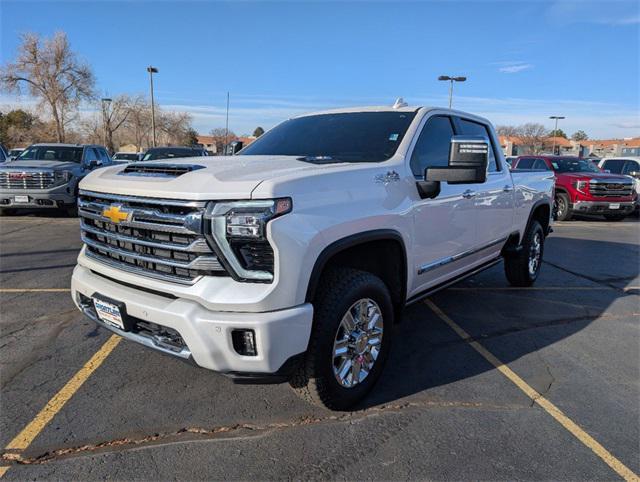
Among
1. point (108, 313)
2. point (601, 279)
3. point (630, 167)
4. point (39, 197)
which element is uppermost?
point (630, 167)

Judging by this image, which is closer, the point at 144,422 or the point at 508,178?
the point at 144,422

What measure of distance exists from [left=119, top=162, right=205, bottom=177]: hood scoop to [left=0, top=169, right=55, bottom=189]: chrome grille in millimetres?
8995

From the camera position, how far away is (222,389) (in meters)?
3.25

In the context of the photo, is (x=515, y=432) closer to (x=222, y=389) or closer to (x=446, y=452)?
(x=446, y=452)

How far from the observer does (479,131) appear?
5012mm

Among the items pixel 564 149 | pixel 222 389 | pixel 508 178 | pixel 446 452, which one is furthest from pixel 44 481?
pixel 564 149

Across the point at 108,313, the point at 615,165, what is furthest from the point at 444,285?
the point at 615,165

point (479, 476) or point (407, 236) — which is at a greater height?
point (407, 236)

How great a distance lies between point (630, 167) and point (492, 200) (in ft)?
48.6

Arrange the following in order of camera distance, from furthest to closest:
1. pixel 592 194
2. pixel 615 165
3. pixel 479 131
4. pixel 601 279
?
pixel 615 165 < pixel 592 194 < pixel 601 279 < pixel 479 131

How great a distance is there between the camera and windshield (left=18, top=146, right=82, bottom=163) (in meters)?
12.0

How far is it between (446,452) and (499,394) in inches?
34.1

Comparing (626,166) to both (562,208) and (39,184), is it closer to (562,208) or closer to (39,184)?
(562,208)

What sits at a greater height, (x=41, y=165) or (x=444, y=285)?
(x=41, y=165)
